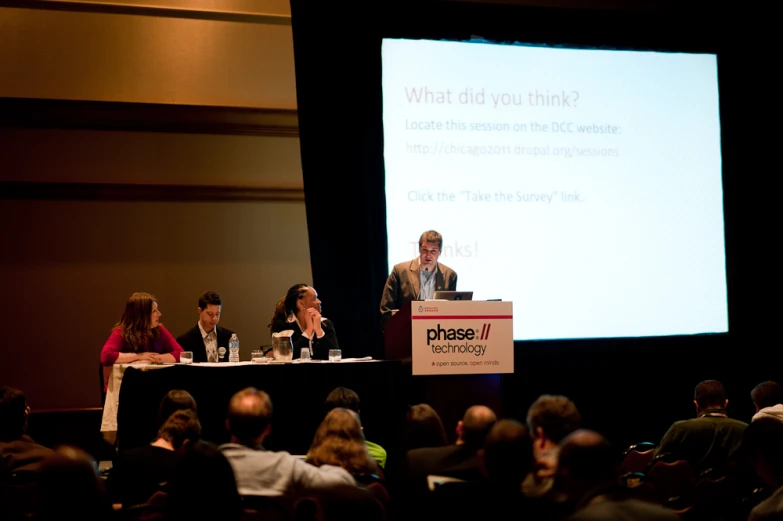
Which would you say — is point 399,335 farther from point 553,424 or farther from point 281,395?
point 553,424

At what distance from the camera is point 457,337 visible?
4621 mm

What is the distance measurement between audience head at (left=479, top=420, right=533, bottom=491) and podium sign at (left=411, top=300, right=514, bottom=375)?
1.73 metres

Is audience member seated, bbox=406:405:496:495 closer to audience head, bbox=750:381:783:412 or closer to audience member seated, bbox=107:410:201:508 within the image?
audience member seated, bbox=107:410:201:508

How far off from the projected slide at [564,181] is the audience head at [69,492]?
4.43m

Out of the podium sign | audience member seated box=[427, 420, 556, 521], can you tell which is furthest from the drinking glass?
audience member seated box=[427, 420, 556, 521]

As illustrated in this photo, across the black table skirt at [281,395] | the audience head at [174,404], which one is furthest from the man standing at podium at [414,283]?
the audience head at [174,404]

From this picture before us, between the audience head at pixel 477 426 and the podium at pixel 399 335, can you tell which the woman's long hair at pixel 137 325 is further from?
the audience head at pixel 477 426

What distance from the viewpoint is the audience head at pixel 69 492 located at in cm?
209

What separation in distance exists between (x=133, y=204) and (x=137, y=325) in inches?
80.9

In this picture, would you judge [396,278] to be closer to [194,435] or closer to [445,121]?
[445,121]

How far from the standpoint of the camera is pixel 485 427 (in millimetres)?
3006

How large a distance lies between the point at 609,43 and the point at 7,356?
568 centimetres

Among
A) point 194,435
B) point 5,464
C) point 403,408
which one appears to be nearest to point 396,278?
point 403,408

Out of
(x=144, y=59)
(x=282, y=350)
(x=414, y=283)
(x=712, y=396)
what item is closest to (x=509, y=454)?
(x=282, y=350)
